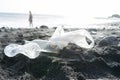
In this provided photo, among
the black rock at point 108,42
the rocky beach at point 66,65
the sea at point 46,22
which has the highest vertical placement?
the black rock at point 108,42

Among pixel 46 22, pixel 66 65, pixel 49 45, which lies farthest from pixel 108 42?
pixel 46 22

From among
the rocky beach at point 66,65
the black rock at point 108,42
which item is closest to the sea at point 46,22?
the black rock at point 108,42

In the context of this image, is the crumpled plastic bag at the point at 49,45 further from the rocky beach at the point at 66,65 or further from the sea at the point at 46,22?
the sea at the point at 46,22

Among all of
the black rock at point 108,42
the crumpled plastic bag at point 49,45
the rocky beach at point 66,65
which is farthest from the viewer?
the black rock at point 108,42

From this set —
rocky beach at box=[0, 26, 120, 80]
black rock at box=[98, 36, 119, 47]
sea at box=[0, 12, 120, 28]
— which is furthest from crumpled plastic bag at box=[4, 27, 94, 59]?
sea at box=[0, 12, 120, 28]

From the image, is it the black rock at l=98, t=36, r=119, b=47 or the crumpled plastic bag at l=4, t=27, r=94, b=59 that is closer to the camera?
the crumpled plastic bag at l=4, t=27, r=94, b=59

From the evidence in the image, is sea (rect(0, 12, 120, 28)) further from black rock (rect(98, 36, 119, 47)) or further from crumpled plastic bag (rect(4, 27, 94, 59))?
crumpled plastic bag (rect(4, 27, 94, 59))

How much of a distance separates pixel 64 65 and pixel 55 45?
1.18 metres

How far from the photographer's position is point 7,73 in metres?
5.65

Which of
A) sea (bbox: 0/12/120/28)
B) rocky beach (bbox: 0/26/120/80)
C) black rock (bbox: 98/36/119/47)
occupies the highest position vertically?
black rock (bbox: 98/36/119/47)

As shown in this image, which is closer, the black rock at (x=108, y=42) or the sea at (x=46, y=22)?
the black rock at (x=108, y=42)

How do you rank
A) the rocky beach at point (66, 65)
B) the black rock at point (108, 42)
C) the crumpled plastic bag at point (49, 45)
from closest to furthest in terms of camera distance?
the rocky beach at point (66, 65) < the crumpled plastic bag at point (49, 45) < the black rock at point (108, 42)

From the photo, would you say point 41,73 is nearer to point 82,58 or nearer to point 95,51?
point 82,58

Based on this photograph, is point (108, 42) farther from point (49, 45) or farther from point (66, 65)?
point (66, 65)
